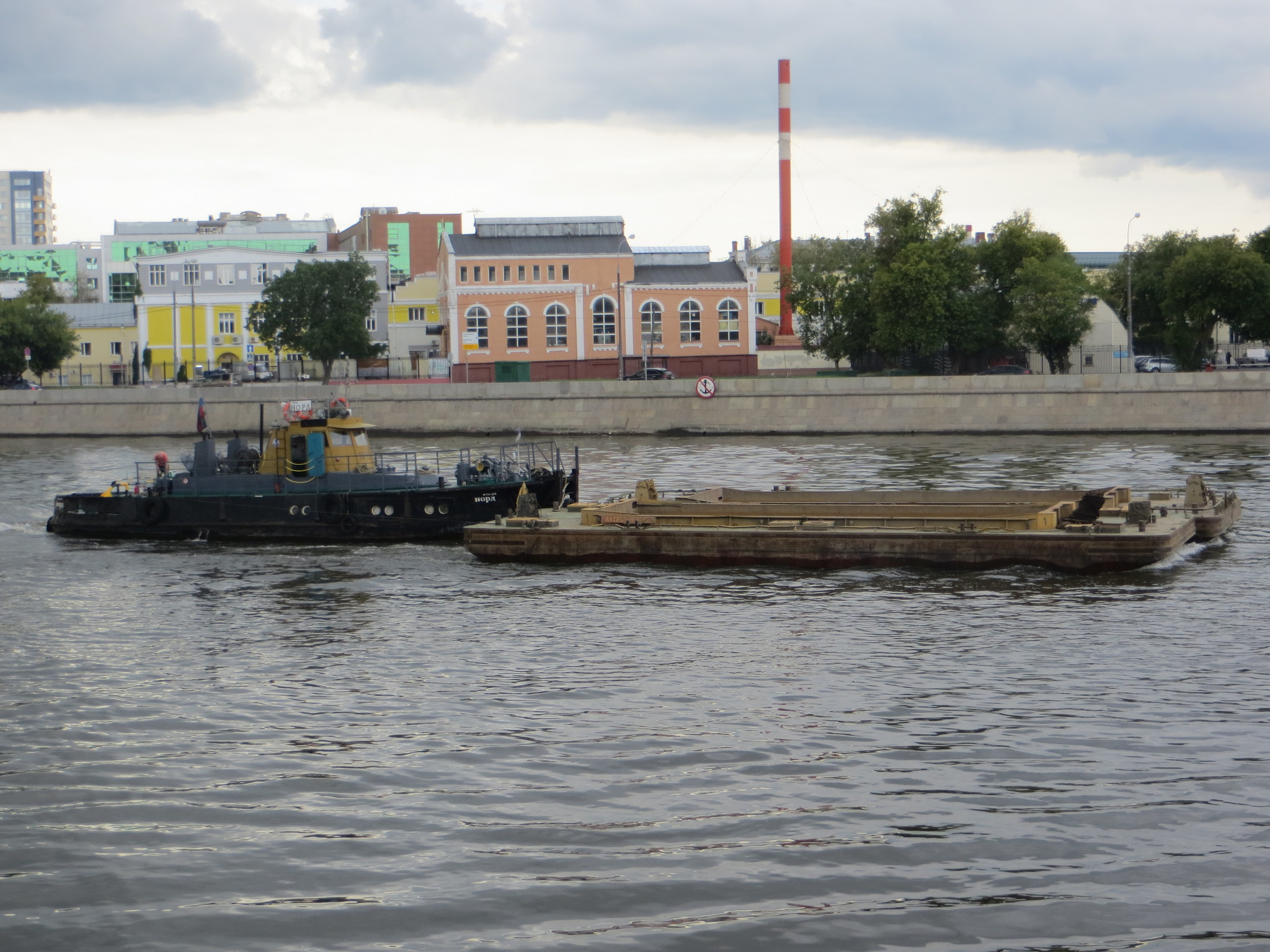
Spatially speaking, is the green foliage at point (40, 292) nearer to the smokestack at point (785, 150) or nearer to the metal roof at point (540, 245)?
the metal roof at point (540, 245)

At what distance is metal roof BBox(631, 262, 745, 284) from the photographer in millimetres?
91688

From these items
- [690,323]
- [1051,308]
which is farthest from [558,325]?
[1051,308]

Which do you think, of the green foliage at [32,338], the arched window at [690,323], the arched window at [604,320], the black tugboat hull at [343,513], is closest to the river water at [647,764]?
the black tugboat hull at [343,513]

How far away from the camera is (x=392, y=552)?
30438 mm

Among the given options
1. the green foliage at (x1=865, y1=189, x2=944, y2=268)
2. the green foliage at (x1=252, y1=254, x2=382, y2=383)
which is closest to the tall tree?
the green foliage at (x1=865, y1=189, x2=944, y2=268)

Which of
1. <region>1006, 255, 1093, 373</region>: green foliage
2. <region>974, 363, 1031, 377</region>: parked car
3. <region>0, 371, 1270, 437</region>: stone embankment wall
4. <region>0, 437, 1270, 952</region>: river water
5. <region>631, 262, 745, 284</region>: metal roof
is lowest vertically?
<region>0, 437, 1270, 952</region>: river water

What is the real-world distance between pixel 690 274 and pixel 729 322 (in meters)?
4.14

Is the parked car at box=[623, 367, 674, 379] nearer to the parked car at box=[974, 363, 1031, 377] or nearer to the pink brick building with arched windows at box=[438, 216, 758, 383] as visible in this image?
the pink brick building with arched windows at box=[438, 216, 758, 383]

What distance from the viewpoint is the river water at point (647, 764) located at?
418 inches

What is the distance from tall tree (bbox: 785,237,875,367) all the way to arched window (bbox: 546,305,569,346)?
14322 mm

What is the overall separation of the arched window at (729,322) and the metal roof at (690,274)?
1539mm

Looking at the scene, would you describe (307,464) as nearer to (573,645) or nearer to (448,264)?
(573,645)

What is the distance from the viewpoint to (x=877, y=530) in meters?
26.0

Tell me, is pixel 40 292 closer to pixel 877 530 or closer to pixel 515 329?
pixel 515 329
